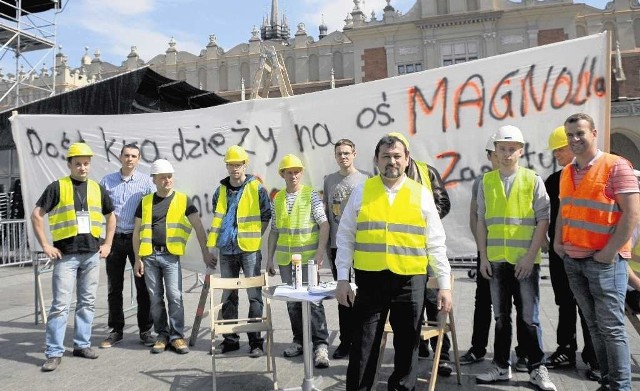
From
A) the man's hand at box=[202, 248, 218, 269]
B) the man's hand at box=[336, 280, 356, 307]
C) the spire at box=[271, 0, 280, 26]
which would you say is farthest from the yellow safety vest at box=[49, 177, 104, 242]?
the spire at box=[271, 0, 280, 26]

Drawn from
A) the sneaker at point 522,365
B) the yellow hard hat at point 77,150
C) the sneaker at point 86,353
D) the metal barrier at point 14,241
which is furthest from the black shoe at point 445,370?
the metal barrier at point 14,241

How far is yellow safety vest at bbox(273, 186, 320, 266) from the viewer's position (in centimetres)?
455

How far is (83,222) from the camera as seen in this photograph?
4.88 m

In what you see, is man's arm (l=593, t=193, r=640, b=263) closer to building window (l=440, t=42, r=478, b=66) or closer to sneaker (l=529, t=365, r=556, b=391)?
sneaker (l=529, t=365, r=556, b=391)

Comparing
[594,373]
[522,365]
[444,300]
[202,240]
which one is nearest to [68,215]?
[202,240]

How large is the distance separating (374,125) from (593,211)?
7.90 feet

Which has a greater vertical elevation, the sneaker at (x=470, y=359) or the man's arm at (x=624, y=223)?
the man's arm at (x=624, y=223)

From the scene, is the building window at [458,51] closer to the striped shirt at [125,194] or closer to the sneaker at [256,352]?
the striped shirt at [125,194]

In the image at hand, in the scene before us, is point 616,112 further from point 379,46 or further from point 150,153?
point 150,153

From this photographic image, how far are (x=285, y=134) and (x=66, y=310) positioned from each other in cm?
282

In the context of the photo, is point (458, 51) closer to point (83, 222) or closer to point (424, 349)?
point (424, 349)

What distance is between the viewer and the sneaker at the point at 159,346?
5012 mm

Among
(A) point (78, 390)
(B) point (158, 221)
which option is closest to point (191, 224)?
(B) point (158, 221)

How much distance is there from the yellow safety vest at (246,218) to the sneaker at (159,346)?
115cm
